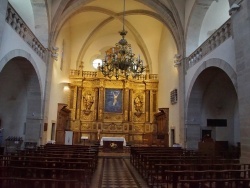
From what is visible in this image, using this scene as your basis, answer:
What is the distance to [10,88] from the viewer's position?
1201cm

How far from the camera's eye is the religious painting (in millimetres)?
19875

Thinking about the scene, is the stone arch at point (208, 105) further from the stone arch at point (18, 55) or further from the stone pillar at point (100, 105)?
the stone pillar at point (100, 105)

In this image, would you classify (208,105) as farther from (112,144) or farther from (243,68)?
(112,144)

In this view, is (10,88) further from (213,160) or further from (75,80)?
(213,160)

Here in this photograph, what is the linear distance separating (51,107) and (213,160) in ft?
34.0

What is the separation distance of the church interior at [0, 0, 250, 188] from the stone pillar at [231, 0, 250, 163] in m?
0.03

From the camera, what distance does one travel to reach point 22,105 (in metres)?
12.3

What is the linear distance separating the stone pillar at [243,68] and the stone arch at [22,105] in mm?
8736

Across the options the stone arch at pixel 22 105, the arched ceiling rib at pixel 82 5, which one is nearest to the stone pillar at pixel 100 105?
the arched ceiling rib at pixel 82 5

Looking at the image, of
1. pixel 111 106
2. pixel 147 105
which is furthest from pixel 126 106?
pixel 147 105

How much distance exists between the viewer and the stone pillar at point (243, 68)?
22.8ft

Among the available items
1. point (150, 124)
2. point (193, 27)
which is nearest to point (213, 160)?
point (193, 27)

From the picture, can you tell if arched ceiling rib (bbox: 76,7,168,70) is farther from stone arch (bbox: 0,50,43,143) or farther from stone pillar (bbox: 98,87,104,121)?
stone arch (bbox: 0,50,43,143)

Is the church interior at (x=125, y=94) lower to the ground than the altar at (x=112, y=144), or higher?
higher
